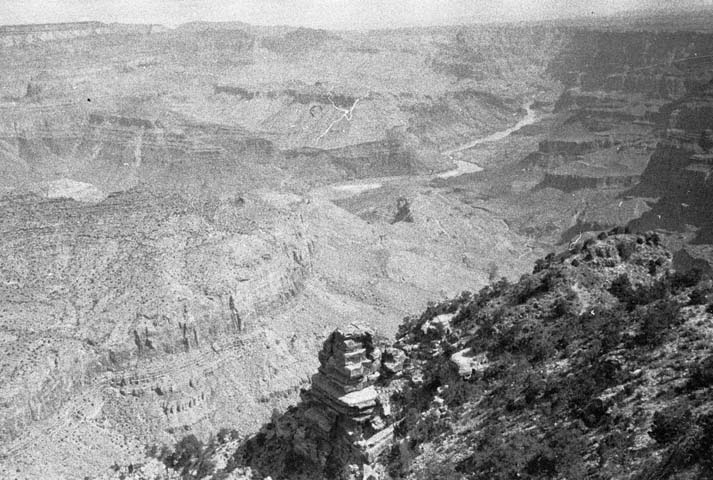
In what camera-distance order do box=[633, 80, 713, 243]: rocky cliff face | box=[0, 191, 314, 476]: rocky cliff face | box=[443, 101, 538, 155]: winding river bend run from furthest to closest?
box=[443, 101, 538, 155]: winding river bend → box=[633, 80, 713, 243]: rocky cliff face → box=[0, 191, 314, 476]: rocky cliff face

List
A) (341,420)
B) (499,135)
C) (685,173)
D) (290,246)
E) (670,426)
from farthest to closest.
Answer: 1. (499,135)
2. (685,173)
3. (290,246)
4. (341,420)
5. (670,426)

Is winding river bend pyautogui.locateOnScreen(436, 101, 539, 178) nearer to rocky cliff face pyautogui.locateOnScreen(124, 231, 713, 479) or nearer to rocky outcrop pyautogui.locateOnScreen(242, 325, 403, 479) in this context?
rocky cliff face pyautogui.locateOnScreen(124, 231, 713, 479)

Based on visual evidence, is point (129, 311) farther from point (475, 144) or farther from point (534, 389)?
point (475, 144)

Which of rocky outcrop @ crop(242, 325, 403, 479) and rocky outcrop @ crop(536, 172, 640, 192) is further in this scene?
rocky outcrop @ crop(536, 172, 640, 192)

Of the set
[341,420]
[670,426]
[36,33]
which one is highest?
[36,33]

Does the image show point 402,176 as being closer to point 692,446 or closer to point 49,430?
point 49,430

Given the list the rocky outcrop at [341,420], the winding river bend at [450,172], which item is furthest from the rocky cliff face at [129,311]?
the winding river bend at [450,172]

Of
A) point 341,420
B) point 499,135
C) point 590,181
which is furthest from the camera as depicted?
point 499,135

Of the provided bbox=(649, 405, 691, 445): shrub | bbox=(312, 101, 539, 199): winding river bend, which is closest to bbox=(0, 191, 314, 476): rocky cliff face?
bbox=(649, 405, 691, 445): shrub

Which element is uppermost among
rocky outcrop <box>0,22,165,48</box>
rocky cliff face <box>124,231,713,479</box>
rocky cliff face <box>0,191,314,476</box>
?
rocky outcrop <box>0,22,165,48</box>

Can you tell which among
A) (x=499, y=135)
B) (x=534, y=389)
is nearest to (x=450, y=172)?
(x=499, y=135)

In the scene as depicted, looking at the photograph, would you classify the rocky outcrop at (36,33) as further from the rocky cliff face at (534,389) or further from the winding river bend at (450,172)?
the rocky cliff face at (534,389)

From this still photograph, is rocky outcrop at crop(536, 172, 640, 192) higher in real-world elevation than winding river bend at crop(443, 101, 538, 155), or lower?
lower
